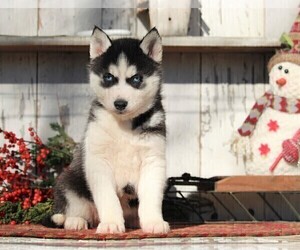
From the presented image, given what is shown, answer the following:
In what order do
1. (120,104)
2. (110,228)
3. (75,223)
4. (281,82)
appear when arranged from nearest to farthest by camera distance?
(110,228) < (120,104) < (75,223) < (281,82)

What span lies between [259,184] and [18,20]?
1709 mm

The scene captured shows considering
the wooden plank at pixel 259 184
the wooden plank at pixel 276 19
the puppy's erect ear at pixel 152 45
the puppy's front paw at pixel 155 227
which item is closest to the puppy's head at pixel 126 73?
the puppy's erect ear at pixel 152 45

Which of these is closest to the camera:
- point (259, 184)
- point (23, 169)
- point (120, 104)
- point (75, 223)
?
point (120, 104)

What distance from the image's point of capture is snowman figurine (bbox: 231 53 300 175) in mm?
3293

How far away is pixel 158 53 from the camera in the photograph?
8.90ft

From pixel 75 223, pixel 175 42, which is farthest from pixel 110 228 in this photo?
pixel 175 42

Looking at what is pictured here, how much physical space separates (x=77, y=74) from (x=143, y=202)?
1.41 meters

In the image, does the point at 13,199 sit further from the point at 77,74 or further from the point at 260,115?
the point at 260,115

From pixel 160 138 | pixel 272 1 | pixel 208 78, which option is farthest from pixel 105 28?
pixel 160 138

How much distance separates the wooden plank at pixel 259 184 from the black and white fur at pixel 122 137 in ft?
1.84

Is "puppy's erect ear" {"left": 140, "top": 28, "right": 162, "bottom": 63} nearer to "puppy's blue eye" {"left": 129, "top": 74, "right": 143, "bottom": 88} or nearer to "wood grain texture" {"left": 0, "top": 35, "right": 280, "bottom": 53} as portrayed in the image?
"puppy's blue eye" {"left": 129, "top": 74, "right": 143, "bottom": 88}

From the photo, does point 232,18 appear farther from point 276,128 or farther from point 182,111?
point 276,128

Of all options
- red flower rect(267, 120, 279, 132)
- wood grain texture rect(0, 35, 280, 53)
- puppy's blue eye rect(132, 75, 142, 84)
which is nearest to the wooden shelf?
wood grain texture rect(0, 35, 280, 53)

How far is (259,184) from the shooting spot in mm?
3076
